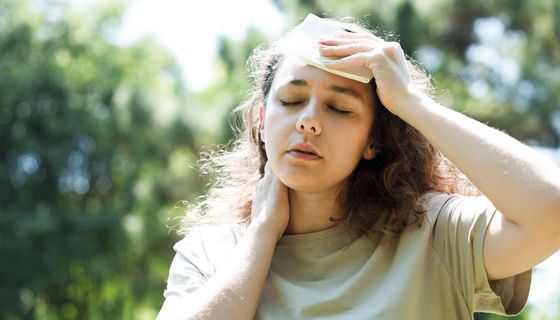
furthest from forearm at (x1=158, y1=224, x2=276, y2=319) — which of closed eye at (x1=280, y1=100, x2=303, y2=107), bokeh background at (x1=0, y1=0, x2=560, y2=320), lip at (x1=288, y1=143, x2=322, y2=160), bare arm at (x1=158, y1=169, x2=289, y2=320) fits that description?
bokeh background at (x1=0, y1=0, x2=560, y2=320)

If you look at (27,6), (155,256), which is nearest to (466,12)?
(155,256)

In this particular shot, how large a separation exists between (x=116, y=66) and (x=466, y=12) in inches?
417

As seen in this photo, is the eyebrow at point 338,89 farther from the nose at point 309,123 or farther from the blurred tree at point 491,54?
the blurred tree at point 491,54

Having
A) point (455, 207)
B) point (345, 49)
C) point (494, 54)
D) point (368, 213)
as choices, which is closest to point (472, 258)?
point (455, 207)

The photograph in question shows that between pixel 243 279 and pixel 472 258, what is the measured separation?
0.53 m

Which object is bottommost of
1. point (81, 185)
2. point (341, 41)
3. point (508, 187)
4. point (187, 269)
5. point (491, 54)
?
point (81, 185)

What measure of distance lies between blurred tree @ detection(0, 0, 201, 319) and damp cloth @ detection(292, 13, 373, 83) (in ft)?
34.6

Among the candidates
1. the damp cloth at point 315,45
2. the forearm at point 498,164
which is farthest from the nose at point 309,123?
the forearm at point 498,164

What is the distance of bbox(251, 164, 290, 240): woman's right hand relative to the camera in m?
2.18

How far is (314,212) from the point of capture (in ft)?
7.30

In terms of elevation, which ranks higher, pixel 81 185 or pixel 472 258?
pixel 472 258

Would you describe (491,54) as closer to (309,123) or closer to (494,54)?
(494,54)

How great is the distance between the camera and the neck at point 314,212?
221 cm

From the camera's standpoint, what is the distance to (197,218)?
261 centimetres
